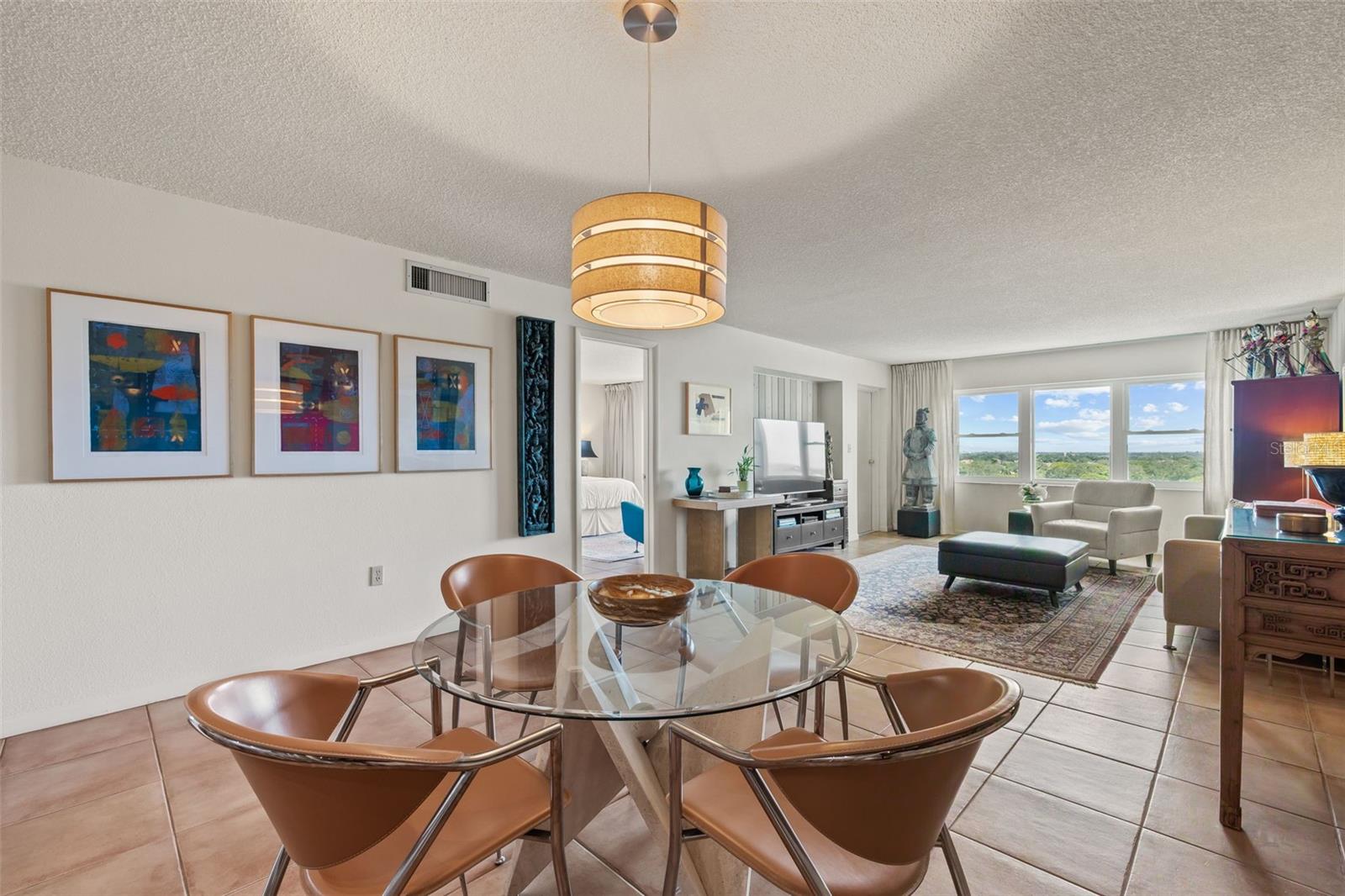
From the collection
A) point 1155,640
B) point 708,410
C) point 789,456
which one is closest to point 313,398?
point 708,410

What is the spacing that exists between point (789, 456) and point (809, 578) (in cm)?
422

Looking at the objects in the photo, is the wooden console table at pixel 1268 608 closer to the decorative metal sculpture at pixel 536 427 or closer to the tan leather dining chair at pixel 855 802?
the tan leather dining chair at pixel 855 802

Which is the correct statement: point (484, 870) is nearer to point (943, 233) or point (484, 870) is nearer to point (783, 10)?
point (783, 10)

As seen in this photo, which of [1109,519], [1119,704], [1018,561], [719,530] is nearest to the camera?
[1119,704]

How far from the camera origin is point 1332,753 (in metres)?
2.25

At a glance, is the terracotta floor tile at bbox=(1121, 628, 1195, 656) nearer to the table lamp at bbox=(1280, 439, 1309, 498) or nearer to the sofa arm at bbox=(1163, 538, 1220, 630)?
the sofa arm at bbox=(1163, 538, 1220, 630)

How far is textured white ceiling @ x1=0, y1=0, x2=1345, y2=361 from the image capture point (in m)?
1.67

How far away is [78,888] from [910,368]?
8.62 meters

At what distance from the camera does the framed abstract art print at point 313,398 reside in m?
3.00

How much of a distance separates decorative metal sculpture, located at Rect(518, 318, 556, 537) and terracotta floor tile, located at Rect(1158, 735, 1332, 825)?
3429mm

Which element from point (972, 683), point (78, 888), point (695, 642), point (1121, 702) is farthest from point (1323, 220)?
point (78, 888)

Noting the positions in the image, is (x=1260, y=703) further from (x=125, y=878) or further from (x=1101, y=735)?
(x=125, y=878)

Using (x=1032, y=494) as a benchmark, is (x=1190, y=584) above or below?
below

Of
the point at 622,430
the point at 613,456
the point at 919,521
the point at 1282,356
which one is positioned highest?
the point at 1282,356
